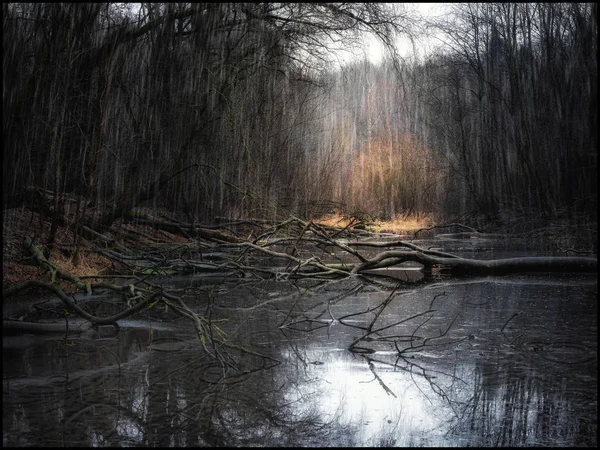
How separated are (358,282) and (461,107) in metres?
18.9

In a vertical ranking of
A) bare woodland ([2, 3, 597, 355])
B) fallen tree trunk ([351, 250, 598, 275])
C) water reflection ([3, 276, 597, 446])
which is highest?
bare woodland ([2, 3, 597, 355])

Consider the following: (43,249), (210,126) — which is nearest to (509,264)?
(210,126)

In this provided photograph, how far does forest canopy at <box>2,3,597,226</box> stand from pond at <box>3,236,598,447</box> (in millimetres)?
3070

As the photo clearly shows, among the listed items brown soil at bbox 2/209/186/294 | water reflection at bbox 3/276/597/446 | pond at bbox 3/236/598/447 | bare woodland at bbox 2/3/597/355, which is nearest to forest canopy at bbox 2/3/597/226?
bare woodland at bbox 2/3/597/355

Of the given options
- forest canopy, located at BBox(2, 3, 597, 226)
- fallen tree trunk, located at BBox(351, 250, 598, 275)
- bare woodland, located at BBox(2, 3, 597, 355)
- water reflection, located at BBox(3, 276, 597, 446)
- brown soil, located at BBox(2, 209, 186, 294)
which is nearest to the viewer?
water reflection, located at BBox(3, 276, 597, 446)

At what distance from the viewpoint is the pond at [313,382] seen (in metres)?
3.08

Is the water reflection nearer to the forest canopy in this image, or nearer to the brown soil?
the brown soil

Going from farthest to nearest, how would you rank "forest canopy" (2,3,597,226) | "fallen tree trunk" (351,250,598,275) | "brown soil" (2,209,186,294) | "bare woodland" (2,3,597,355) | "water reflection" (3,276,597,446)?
1. "fallen tree trunk" (351,250,598,275)
2. "forest canopy" (2,3,597,226)
3. "bare woodland" (2,3,597,355)
4. "brown soil" (2,209,186,294)
5. "water reflection" (3,276,597,446)

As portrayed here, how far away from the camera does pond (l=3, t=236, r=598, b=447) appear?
10.1ft

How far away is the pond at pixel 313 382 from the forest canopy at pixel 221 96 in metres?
3.07

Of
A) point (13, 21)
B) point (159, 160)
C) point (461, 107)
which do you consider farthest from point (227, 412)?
point (461, 107)

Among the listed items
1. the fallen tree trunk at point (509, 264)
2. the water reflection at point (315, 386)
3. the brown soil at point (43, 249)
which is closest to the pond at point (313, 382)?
the water reflection at point (315, 386)

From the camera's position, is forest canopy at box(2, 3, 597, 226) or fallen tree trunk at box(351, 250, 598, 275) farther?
fallen tree trunk at box(351, 250, 598, 275)

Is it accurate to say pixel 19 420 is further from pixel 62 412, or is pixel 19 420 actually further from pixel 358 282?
pixel 358 282
